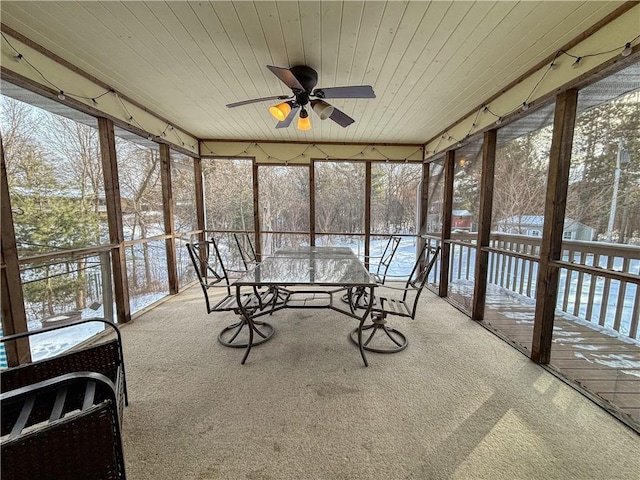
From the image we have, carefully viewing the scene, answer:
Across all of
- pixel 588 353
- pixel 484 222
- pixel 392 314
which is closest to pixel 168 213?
pixel 392 314

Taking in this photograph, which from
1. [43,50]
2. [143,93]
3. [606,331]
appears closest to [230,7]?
[43,50]

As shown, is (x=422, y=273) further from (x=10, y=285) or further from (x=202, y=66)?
(x=10, y=285)

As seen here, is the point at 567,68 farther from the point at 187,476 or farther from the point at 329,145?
the point at 187,476

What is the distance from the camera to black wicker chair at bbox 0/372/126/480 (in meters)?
0.84

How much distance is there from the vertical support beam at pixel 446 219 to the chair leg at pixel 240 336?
9.38ft

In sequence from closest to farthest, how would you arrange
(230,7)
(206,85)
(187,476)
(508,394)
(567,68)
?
(187,476) < (230,7) < (508,394) < (567,68) < (206,85)

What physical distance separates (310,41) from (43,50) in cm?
220

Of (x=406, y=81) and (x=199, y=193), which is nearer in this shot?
(x=406, y=81)

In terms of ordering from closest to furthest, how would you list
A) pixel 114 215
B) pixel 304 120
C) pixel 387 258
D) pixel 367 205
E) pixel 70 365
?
pixel 70 365 → pixel 304 120 → pixel 114 215 → pixel 387 258 → pixel 367 205

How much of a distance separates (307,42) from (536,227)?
9.36 ft

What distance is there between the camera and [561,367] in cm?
219

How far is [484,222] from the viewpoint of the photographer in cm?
305

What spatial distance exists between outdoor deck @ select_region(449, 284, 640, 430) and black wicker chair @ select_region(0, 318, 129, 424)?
10.5 feet

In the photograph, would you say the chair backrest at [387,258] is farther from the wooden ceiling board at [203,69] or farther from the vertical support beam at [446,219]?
the wooden ceiling board at [203,69]
